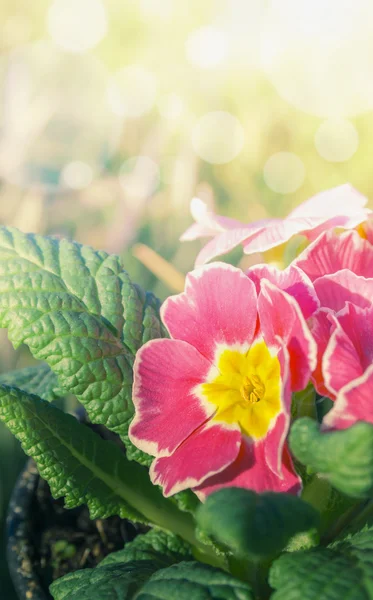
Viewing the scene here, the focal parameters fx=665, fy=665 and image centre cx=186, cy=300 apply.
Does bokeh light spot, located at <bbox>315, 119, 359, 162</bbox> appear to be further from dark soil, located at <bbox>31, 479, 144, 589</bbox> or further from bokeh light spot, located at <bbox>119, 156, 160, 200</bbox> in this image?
dark soil, located at <bbox>31, 479, 144, 589</bbox>

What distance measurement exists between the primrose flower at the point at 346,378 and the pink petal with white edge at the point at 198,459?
13 cm

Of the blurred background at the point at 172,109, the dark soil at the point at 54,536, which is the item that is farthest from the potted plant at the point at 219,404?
the blurred background at the point at 172,109

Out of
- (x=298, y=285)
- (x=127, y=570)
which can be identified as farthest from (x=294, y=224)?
(x=127, y=570)

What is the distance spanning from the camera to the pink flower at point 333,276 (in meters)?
0.69

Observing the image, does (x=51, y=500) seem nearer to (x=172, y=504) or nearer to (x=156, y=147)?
(x=172, y=504)

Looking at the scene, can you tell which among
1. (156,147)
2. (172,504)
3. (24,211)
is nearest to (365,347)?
(172,504)

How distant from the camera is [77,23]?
2291mm

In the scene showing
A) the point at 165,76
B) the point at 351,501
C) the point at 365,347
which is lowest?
the point at 351,501

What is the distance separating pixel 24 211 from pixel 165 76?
0.73m

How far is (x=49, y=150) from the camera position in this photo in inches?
84.2

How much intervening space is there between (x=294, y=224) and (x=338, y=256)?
7 cm

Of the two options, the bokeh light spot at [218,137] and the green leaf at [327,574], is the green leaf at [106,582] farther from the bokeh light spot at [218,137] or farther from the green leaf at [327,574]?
the bokeh light spot at [218,137]

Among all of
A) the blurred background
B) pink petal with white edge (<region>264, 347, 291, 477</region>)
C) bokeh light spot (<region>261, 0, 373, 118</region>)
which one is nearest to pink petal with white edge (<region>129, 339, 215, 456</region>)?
pink petal with white edge (<region>264, 347, 291, 477</region>)

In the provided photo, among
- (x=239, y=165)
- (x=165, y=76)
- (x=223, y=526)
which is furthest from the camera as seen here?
(x=165, y=76)
